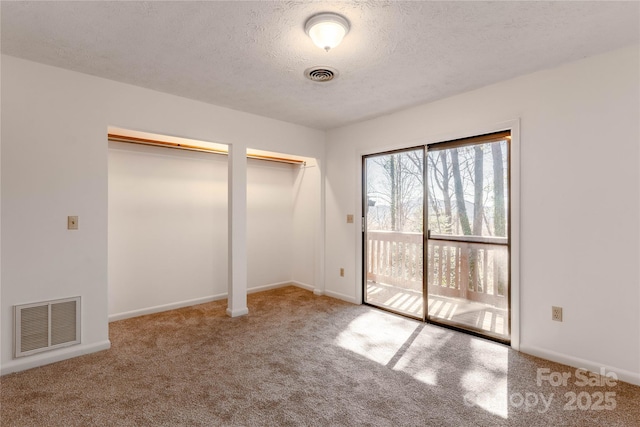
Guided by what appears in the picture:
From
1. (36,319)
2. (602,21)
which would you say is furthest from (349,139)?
(36,319)

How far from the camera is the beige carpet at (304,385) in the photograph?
1.92m

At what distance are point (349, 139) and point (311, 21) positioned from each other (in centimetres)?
246

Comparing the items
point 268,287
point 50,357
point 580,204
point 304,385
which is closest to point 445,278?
point 580,204

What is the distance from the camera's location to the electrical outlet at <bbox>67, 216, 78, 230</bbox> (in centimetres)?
271

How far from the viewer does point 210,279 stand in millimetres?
4426

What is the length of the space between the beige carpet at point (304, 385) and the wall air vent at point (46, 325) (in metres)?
0.18

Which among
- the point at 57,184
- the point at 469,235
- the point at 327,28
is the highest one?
the point at 327,28

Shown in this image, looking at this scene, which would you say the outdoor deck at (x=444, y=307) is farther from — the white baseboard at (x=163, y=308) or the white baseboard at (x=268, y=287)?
the white baseboard at (x=163, y=308)

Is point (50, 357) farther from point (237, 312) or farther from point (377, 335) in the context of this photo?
point (377, 335)

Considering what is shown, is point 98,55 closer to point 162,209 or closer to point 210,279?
point 162,209

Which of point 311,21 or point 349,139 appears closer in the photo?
point 311,21

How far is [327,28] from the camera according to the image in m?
1.99

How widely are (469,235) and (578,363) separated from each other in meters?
1.30

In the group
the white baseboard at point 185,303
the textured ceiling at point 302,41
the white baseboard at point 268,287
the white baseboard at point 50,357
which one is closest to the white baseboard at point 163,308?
the white baseboard at point 185,303
